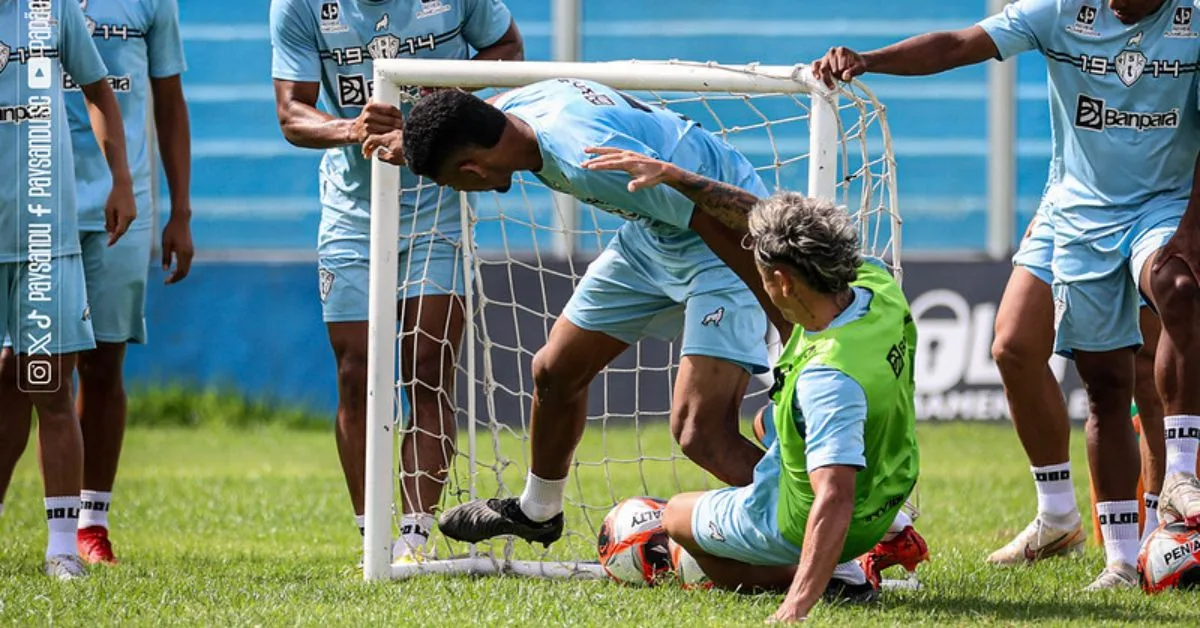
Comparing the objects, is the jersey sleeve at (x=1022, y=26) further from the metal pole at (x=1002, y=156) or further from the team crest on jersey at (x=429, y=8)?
the metal pole at (x=1002, y=156)

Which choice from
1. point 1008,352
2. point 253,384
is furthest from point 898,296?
point 253,384

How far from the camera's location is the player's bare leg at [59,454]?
563cm

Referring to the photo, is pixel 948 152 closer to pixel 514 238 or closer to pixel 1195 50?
pixel 514 238

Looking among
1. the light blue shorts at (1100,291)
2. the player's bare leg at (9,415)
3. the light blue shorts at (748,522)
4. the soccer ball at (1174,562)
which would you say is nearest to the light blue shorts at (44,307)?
the player's bare leg at (9,415)

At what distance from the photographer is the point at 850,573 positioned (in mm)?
4906

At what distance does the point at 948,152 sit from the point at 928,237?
812 mm

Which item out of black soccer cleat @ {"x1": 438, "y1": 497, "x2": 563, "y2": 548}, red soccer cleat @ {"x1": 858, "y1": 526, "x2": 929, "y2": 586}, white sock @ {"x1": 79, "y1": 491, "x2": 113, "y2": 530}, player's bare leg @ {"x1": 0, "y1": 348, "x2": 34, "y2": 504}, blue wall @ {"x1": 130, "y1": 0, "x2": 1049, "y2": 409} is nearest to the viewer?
red soccer cleat @ {"x1": 858, "y1": 526, "x2": 929, "y2": 586}

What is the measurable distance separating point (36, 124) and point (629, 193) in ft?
7.41

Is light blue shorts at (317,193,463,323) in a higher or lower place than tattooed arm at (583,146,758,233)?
lower

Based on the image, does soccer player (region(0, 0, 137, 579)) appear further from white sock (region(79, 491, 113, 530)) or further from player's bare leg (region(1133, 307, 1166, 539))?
player's bare leg (region(1133, 307, 1166, 539))

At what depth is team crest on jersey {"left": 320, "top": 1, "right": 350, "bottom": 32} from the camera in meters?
6.00

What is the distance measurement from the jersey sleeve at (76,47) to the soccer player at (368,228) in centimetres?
61

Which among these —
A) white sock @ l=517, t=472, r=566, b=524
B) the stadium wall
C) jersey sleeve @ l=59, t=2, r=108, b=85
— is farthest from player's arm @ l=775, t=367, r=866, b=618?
the stadium wall

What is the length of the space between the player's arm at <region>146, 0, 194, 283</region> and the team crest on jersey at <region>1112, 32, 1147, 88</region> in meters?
3.49
